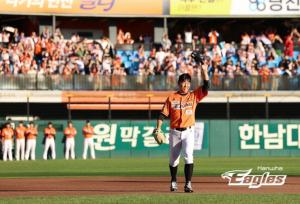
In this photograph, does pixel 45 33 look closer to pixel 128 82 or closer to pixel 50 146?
pixel 128 82

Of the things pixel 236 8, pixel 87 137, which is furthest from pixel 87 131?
pixel 236 8

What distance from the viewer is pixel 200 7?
152 ft

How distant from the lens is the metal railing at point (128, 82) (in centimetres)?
4066

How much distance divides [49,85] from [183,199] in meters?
26.9

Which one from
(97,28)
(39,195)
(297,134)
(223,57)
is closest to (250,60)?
(223,57)

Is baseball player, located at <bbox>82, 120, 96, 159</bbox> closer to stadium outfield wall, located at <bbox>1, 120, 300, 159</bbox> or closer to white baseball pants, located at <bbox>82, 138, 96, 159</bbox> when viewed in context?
white baseball pants, located at <bbox>82, 138, 96, 159</bbox>

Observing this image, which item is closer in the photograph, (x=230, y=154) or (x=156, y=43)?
(x=230, y=154)

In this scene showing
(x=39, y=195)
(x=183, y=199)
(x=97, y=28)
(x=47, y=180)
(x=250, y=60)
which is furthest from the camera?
(x=97, y=28)

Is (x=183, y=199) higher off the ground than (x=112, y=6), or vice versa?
(x=112, y=6)

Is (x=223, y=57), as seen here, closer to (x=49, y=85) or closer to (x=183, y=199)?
(x=49, y=85)

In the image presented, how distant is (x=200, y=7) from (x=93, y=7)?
5.51 metres

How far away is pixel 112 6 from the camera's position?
4556cm

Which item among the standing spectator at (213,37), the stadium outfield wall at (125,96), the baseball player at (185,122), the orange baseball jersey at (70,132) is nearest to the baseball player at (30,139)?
the orange baseball jersey at (70,132)

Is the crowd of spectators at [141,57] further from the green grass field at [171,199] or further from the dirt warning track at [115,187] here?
the green grass field at [171,199]
